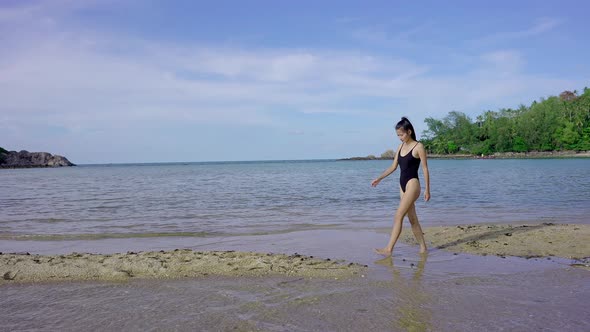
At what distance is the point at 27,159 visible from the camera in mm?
134125

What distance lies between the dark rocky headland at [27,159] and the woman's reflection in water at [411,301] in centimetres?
14385

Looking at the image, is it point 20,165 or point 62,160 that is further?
point 62,160

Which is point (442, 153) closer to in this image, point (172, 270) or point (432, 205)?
point (432, 205)

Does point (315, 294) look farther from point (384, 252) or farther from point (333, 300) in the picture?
point (384, 252)

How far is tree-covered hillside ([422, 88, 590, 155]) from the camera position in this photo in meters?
108

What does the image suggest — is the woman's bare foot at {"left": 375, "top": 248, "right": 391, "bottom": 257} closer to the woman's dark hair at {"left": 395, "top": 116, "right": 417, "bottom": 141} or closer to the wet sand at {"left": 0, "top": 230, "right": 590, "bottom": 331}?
the wet sand at {"left": 0, "top": 230, "right": 590, "bottom": 331}

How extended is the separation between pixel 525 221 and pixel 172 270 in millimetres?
8891

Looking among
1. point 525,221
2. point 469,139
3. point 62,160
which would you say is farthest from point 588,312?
point 62,160

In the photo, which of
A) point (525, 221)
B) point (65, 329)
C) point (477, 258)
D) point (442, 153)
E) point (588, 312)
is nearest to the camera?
point (65, 329)

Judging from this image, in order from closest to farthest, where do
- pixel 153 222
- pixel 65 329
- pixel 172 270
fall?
pixel 65 329 < pixel 172 270 < pixel 153 222

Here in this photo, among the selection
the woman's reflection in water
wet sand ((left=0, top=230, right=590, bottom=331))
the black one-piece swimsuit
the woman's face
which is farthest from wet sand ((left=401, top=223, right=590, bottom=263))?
the woman's face

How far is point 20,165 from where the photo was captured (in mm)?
129250

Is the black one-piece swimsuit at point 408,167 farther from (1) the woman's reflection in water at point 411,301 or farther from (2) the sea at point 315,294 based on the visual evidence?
(1) the woman's reflection in water at point 411,301

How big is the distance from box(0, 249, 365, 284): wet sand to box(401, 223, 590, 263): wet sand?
2551 mm
